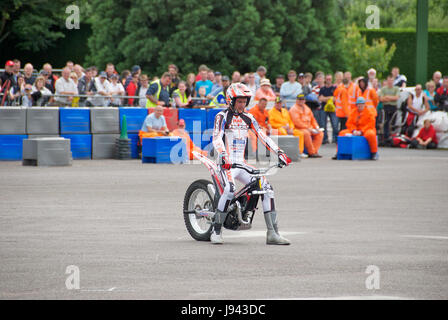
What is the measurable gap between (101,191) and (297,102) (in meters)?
10.2

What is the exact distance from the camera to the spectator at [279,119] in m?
24.5

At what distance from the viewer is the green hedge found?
51656 millimetres

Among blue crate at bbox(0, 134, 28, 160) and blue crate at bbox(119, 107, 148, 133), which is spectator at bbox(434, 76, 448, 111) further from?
blue crate at bbox(0, 134, 28, 160)

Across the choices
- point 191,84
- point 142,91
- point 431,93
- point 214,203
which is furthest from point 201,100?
point 214,203

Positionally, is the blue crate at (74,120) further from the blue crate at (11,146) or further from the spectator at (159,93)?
the spectator at (159,93)

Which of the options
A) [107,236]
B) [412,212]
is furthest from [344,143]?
[107,236]

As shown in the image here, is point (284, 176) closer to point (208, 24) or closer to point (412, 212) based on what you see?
point (412, 212)

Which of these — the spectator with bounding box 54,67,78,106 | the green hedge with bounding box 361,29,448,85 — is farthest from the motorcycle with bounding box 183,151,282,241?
the green hedge with bounding box 361,29,448,85

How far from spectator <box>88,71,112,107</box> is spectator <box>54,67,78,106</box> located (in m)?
0.81

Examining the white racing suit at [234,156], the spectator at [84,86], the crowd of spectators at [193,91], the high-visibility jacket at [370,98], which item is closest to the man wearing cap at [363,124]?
the high-visibility jacket at [370,98]

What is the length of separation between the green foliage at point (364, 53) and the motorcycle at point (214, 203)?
39.1 metres

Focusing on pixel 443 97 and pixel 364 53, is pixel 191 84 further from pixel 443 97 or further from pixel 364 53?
pixel 364 53

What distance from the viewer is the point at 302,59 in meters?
46.5

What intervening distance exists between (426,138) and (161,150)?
889 cm
